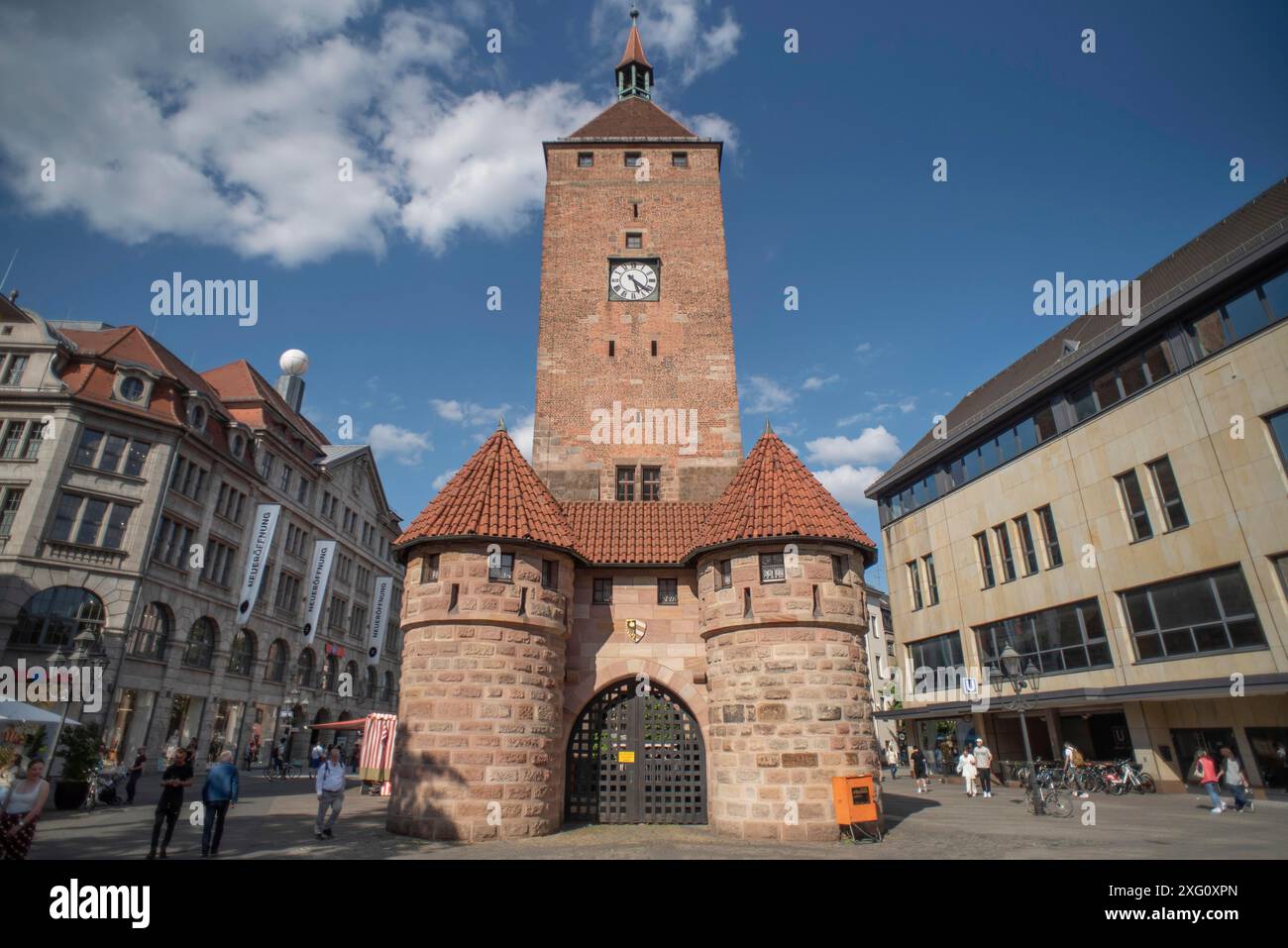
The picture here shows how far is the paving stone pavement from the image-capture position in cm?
1085

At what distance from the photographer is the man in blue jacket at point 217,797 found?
1037 cm

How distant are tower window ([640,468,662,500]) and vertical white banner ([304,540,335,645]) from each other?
97.8 feet

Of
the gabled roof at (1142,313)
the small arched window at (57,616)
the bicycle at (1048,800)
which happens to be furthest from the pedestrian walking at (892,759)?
the small arched window at (57,616)

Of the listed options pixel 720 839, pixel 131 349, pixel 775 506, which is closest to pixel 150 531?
pixel 131 349

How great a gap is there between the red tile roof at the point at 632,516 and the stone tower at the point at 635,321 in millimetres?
2587

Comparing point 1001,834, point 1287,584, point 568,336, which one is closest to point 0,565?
point 568,336

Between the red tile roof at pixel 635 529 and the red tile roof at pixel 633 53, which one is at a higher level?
the red tile roof at pixel 633 53

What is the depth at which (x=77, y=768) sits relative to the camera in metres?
16.6

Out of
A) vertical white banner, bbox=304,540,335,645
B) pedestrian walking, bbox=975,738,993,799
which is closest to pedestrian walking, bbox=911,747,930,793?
pedestrian walking, bbox=975,738,993,799

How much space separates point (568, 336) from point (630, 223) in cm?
506

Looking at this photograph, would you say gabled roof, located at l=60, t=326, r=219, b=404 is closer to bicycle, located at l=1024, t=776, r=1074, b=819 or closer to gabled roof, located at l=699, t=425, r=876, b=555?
gabled roof, located at l=699, t=425, r=876, b=555

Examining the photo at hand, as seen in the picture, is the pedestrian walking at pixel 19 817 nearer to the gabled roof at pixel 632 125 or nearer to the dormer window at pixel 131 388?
the gabled roof at pixel 632 125

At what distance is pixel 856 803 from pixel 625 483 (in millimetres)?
10631

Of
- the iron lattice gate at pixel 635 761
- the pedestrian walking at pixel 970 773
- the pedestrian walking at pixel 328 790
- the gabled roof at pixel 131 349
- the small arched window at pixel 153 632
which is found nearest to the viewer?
the pedestrian walking at pixel 328 790
